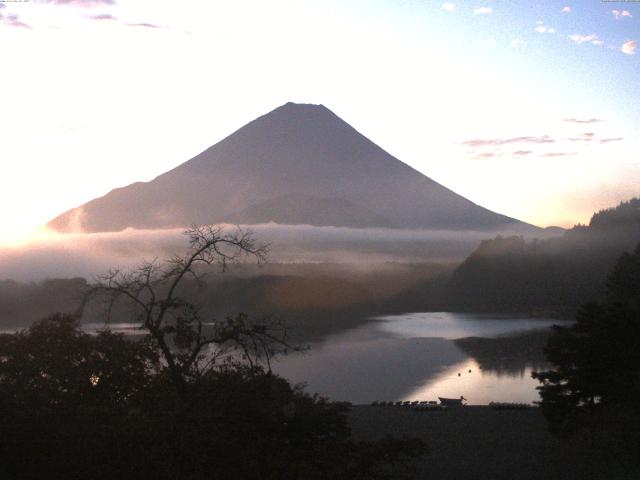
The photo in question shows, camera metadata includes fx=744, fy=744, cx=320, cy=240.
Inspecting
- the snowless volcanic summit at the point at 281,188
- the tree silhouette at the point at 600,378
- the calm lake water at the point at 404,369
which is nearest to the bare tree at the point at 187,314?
the tree silhouette at the point at 600,378

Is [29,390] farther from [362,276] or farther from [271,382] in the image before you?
[362,276]

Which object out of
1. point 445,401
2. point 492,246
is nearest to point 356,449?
point 445,401

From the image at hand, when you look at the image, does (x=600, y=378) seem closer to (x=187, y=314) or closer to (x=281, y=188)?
(x=187, y=314)

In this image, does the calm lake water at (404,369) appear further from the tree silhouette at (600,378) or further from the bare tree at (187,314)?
the bare tree at (187,314)

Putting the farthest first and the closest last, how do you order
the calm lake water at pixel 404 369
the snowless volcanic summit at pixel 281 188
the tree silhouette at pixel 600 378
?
the snowless volcanic summit at pixel 281 188 → the calm lake water at pixel 404 369 → the tree silhouette at pixel 600 378

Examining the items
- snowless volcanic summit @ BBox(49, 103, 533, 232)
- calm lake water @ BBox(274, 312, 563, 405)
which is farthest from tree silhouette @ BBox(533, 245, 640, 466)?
snowless volcanic summit @ BBox(49, 103, 533, 232)
